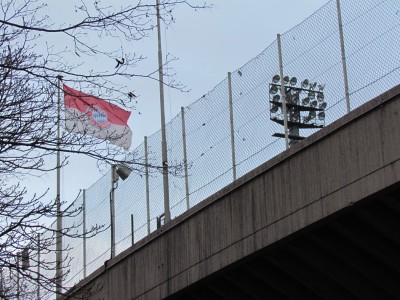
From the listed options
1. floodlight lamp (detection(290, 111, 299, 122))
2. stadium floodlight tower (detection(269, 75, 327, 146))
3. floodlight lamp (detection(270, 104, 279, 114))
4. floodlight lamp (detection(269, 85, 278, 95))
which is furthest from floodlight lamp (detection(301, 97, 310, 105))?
floodlight lamp (detection(269, 85, 278, 95))

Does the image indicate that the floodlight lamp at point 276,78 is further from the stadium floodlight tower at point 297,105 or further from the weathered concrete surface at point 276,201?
the weathered concrete surface at point 276,201

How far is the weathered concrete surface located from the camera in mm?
12539

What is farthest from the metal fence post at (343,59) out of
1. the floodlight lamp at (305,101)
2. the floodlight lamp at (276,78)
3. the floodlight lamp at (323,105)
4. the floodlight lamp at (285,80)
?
the floodlight lamp at (276,78)

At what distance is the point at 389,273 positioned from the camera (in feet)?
50.1

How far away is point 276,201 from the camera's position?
14.3 m

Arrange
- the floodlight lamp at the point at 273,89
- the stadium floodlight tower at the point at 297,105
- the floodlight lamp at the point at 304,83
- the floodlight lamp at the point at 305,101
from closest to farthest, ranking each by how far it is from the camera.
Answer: the stadium floodlight tower at the point at 297,105, the floodlight lamp at the point at 305,101, the floodlight lamp at the point at 304,83, the floodlight lamp at the point at 273,89

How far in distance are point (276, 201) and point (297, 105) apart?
1736 mm

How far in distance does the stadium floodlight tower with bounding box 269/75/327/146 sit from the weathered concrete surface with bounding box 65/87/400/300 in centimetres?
76

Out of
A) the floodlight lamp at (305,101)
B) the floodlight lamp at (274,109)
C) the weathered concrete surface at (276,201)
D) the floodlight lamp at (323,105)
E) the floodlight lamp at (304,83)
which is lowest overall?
the weathered concrete surface at (276,201)

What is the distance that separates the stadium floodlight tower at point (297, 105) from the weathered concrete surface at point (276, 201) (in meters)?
0.76

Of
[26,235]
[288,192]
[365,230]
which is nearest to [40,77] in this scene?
[26,235]

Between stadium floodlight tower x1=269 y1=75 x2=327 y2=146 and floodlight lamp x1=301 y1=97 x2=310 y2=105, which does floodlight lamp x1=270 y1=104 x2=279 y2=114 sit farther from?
floodlight lamp x1=301 y1=97 x2=310 y2=105

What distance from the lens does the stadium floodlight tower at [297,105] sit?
14.3m

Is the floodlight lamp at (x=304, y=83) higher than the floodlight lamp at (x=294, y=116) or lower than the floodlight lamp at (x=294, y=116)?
higher
